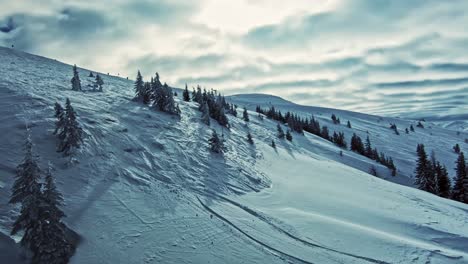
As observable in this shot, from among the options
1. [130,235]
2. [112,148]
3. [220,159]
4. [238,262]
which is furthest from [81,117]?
[238,262]

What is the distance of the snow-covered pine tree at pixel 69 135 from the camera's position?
22703 mm

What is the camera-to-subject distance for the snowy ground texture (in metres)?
16.5

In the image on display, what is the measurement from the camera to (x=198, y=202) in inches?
856

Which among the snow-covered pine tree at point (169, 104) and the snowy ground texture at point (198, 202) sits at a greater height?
the snow-covered pine tree at point (169, 104)

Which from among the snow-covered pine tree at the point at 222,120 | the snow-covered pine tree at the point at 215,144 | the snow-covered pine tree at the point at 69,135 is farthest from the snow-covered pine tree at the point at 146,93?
the snow-covered pine tree at the point at 69,135

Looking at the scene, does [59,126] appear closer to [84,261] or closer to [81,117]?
[81,117]

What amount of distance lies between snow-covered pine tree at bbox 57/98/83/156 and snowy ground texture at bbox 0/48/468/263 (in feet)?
2.44

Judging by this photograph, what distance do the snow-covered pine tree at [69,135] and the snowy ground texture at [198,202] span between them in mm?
743

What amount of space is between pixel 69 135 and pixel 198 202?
10.1 m

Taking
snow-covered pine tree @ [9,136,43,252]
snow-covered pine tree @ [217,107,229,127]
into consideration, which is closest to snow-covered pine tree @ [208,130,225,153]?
snow-covered pine tree @ [217,107,229,127]

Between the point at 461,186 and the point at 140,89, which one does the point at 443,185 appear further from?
the point at 140,89

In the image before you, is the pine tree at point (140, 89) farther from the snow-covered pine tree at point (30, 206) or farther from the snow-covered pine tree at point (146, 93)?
the snow-covered pine tree at point (30, 206)

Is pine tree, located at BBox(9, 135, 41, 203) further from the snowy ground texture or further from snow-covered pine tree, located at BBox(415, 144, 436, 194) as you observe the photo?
snow-covered pine tree, located at BBox(415, 144, 436, 194)

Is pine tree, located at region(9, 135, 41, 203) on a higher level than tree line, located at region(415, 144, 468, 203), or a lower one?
higher
